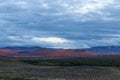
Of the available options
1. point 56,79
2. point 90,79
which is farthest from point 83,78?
point 56,79

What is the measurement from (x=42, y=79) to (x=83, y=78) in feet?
37.8

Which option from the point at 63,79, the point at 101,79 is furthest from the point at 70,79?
the point at 101,79

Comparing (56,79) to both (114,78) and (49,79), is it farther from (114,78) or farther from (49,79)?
(114,78)

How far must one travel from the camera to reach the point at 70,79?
3521 inches

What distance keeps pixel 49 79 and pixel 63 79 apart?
11.8ft

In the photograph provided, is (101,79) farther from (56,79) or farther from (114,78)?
(56,79)

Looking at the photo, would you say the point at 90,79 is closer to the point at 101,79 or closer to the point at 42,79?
the point at 101,79

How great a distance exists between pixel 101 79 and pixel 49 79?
1316 centimetres

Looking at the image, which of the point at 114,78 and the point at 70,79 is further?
the point at 114,78

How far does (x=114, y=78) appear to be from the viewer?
96375 mm

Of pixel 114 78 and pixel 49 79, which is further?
pixel 114 78

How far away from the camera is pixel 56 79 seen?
8725cm

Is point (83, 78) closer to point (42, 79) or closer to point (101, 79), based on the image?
point (101, 79)

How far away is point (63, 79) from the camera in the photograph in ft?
291
